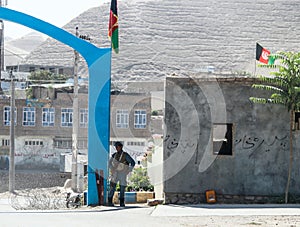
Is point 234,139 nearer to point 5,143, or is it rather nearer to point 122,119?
point 5,143

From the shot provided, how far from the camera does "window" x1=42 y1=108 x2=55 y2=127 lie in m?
52.1

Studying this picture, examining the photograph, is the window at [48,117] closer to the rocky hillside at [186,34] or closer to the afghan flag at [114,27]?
the afghan flag at [114,27]

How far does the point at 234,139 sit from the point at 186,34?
154557 mm

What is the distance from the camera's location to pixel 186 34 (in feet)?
553

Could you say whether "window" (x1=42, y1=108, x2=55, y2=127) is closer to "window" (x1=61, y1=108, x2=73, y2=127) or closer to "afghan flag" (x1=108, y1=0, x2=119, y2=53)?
"window" (x1=61, y1=108, x2=73, y2=127)

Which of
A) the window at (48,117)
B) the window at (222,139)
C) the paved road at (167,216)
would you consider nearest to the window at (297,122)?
the window at (222,139)

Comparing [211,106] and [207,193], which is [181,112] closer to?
[211,106]

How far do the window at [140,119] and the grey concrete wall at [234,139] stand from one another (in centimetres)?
3777

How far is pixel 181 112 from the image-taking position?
15.5m

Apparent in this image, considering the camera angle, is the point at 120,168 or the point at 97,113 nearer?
the point at 120,168

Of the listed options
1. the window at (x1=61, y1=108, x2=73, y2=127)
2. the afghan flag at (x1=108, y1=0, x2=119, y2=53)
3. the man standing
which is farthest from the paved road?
the window at (x1=61, y1=108, x2=73, y2=127)

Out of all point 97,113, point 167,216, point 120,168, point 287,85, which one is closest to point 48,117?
point 97,113

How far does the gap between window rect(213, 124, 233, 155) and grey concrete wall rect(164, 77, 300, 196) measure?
12.7 inches

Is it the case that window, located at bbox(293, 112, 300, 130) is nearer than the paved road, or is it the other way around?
the paved road
